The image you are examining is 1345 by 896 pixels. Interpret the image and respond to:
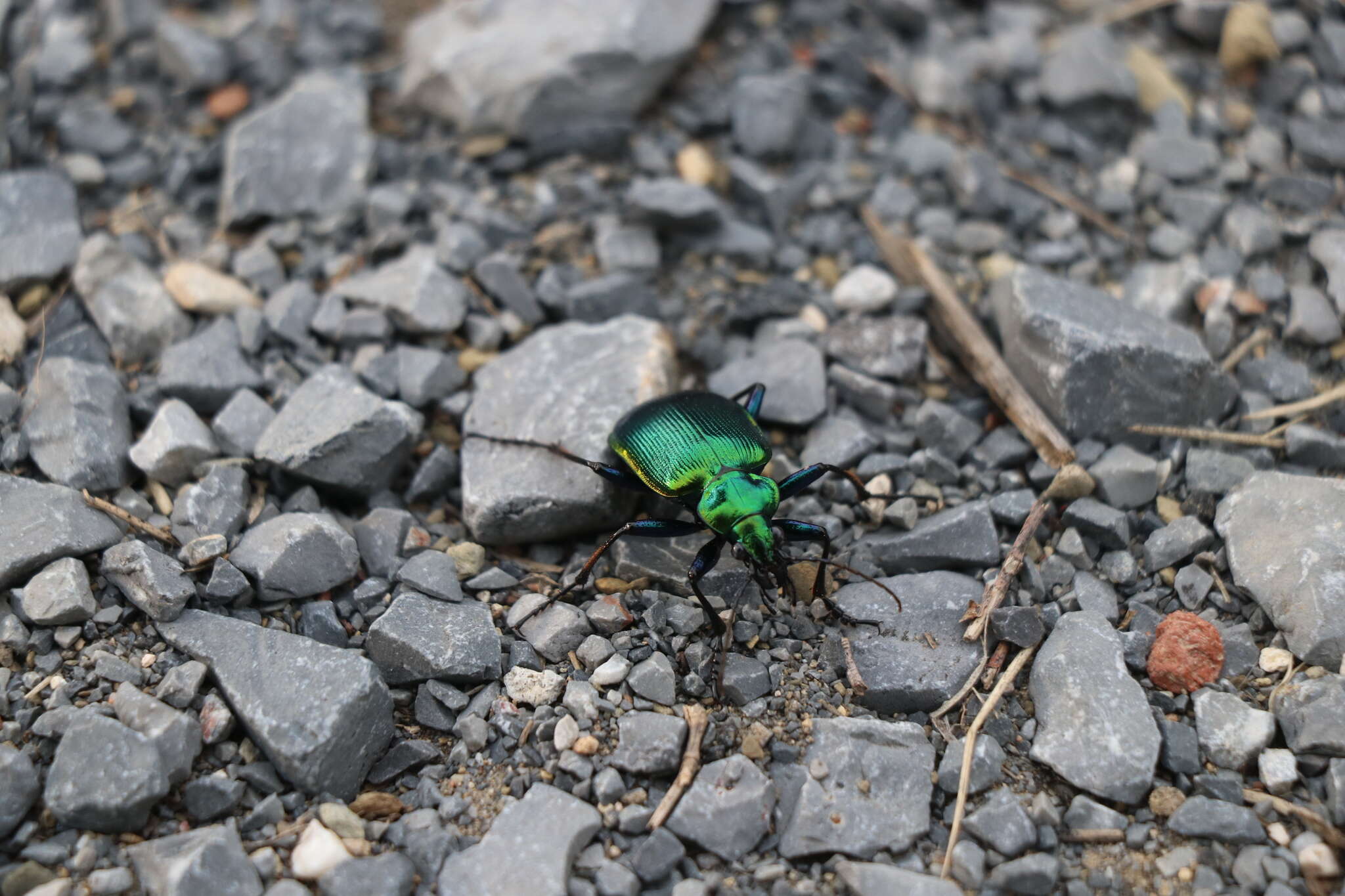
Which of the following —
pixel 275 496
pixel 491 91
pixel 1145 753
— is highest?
pixel 491 91

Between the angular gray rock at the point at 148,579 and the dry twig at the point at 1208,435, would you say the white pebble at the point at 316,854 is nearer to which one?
the angular gray rock at the point at 148,579

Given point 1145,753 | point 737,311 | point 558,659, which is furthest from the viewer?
→ point 737,311

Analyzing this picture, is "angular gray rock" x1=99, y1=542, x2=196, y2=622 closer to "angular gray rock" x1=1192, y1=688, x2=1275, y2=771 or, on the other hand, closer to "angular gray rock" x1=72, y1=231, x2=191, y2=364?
"angular gray rock" x1=72, y1=231, x2=191, y2=364

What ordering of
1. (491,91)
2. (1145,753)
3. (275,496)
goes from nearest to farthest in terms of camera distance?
(1145,753)
(275,496)
(491,91)

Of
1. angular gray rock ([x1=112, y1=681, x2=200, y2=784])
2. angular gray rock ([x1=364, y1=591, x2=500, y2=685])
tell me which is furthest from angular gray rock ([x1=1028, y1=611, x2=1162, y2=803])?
angular gray rock ([x1=112, y1=681, x2=200, y2=784])

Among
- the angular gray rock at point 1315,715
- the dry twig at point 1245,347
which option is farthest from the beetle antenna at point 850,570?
the dry twig at point 1245,347

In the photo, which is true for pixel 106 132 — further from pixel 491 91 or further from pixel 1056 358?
pixel 1056 358

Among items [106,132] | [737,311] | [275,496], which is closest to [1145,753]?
[737,311]
